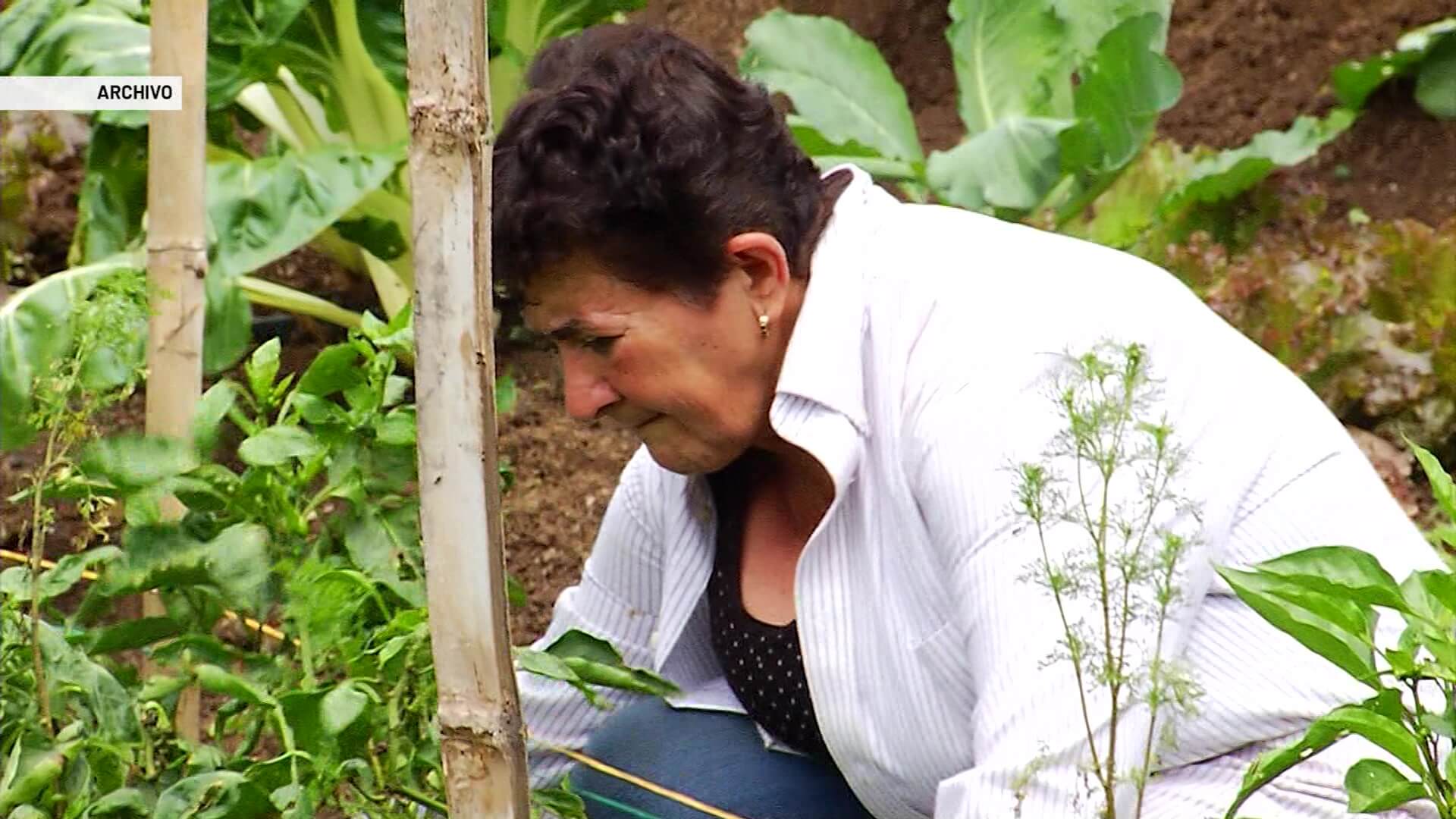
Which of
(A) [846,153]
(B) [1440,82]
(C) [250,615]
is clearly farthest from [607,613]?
(B) [1440,82]

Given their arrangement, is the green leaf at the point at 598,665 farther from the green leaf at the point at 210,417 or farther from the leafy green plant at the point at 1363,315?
the leafy green plant at the point at 1363,315

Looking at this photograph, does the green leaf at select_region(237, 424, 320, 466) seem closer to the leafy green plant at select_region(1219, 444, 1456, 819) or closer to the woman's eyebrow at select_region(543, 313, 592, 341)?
the woman's eyebrow at select_region(543, 313, 592, 341)

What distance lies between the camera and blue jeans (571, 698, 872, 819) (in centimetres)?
198

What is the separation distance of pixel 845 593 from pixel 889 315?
0.80 ft

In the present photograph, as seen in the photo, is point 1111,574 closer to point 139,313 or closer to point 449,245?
point 449,245

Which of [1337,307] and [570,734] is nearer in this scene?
[570,734]

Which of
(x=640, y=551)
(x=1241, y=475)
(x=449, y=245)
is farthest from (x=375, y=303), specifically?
(x=449, y=245)

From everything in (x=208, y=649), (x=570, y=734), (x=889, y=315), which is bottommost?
(x=570, y=734)

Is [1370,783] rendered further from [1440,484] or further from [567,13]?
[567,13]

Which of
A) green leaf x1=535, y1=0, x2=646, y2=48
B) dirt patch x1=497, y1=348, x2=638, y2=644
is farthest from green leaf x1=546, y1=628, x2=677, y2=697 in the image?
green leaf x1=535, y1=0, x2=646, y2=48

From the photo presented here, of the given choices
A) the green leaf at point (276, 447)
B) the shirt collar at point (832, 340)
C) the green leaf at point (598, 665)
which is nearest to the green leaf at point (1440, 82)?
the shirt collar at point (832, 340)

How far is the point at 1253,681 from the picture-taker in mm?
1610

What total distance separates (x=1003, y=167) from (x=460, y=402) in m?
2.17

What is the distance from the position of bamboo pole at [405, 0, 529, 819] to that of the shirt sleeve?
2.57ft
